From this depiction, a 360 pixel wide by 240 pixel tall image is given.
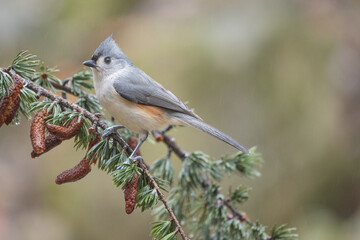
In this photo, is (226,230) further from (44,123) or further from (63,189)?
(63,189)

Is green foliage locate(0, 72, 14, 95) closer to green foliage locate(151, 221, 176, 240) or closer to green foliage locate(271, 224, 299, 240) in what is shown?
green foliage locate(151, 221, 176, 240)

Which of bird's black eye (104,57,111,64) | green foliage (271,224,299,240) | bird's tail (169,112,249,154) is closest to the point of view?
green foliage (271,224,299,240)

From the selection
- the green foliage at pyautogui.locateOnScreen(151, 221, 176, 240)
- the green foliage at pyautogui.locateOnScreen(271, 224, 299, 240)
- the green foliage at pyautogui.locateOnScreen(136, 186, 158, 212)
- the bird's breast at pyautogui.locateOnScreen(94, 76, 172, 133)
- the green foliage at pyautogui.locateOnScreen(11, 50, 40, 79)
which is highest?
the bird's breast at pyautogui.locateOnScreen(94, 76, 172, 133)

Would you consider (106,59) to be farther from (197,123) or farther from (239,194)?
(239,194)

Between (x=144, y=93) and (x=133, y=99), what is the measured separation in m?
0.10

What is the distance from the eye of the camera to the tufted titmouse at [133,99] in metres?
2.21

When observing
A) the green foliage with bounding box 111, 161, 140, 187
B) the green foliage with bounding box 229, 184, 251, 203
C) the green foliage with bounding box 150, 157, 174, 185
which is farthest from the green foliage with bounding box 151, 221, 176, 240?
the green foliage with bounding box 150, 157, 174, 185

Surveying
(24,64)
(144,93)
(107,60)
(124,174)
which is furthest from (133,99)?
(124,174)

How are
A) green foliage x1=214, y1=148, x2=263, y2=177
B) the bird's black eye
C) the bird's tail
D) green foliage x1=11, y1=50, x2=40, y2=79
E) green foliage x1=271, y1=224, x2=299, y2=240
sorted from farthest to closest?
the bird's black eye
the bird's tail
green foliage x1=214, y1=148, x2=263, y2=177
green foliage x1=271, y1=224, x2=299, y2=240
green foliage x1=11, y1=50, x2=40, y2=79

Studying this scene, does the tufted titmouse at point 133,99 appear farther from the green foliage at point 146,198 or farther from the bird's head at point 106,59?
the green foliage at point 146,198

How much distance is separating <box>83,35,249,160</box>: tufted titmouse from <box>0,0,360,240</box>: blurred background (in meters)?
0.91

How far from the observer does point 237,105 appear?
3475mm

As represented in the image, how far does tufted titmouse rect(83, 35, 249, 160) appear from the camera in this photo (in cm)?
221

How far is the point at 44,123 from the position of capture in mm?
1602
